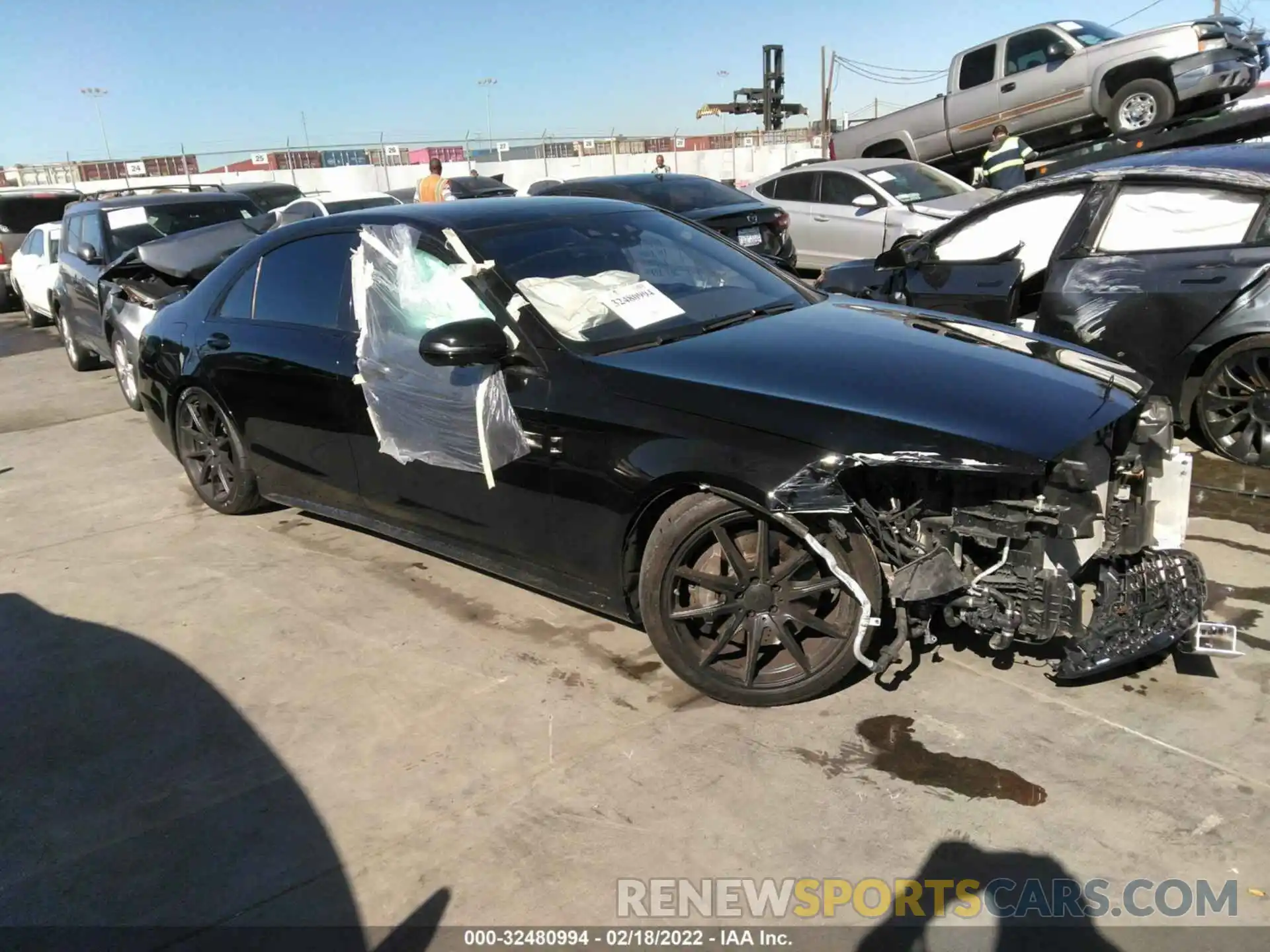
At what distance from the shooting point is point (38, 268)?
42.6 feet

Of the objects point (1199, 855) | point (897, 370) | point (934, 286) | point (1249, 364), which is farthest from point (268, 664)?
point (1249, 364)

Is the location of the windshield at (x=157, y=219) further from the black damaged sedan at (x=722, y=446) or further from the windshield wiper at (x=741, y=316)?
the windshield wiper at (x=741, y=316)

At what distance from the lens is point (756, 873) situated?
8.26 ft

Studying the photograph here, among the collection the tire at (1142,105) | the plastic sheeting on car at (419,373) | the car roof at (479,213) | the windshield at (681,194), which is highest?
the tire at (1142,105)

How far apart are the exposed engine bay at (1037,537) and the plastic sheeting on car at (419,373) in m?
1.26

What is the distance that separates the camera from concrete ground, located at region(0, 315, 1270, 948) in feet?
8.34

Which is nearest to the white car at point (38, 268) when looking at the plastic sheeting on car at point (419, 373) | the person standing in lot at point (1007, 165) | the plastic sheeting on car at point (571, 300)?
the plastic sheeting on car at point (419, 373)

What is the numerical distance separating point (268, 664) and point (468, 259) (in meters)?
1.79

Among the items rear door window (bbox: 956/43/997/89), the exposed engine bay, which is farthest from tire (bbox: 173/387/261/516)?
rear door window (bbox: 956/43/997/89)

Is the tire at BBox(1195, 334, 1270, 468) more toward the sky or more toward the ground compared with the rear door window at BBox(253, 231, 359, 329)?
more toward the ground

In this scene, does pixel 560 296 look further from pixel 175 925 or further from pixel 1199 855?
pixel 1199 855

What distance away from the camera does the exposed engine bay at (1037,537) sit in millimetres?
2836

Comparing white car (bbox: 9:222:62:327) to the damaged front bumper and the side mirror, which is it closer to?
the side mirror

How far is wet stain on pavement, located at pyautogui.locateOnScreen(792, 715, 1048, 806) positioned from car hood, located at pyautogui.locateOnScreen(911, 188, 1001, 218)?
8.48 metres
